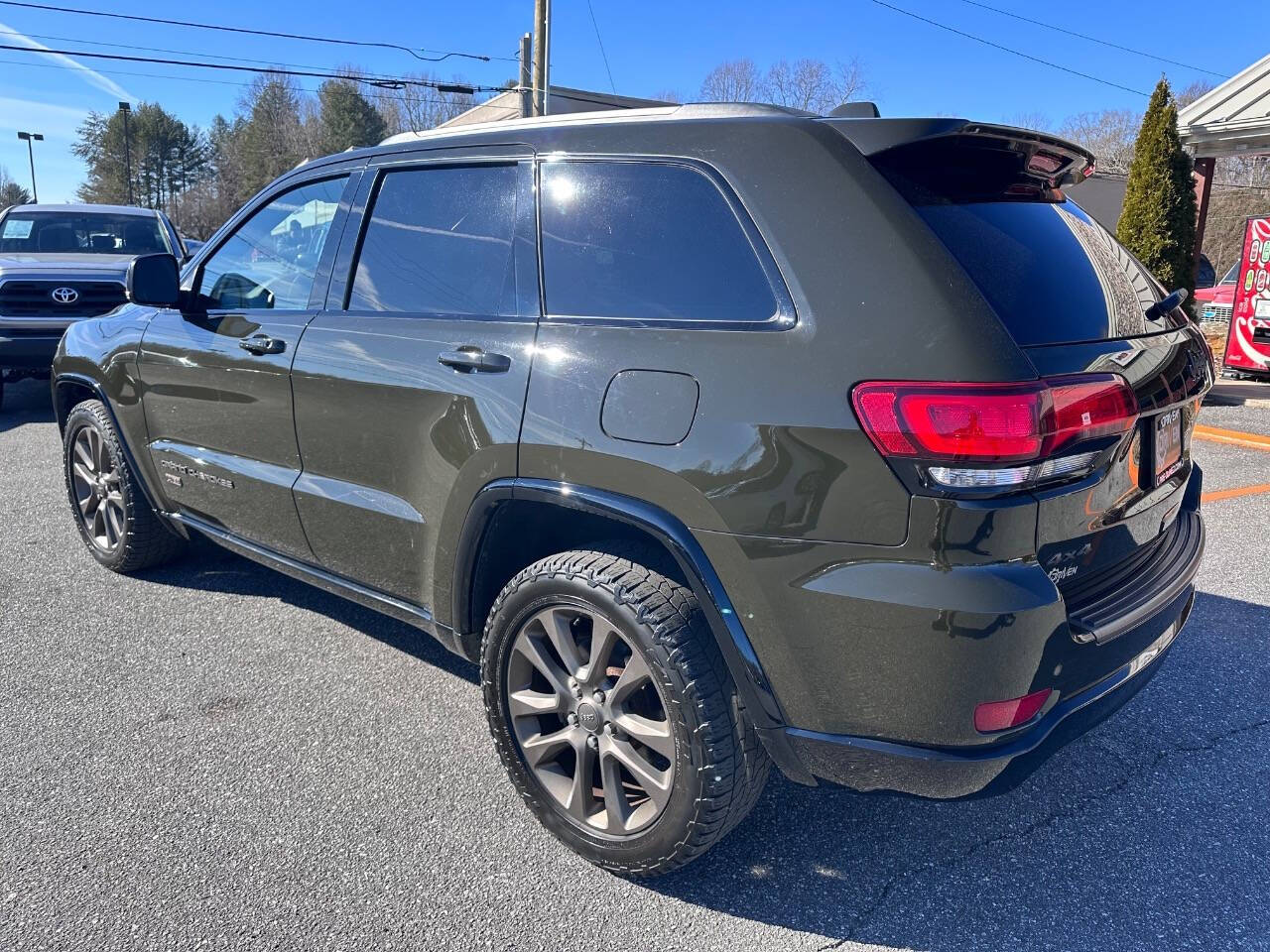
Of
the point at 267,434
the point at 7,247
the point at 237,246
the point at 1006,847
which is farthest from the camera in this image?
the point at 7,247

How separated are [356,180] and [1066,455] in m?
2.42

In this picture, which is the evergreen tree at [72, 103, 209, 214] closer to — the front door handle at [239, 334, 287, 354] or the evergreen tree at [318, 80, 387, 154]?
the evergreen tree at [318, 80, 387, 154]

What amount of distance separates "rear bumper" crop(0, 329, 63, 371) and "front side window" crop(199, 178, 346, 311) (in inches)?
217

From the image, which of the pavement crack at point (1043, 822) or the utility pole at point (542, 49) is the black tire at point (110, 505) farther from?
the utility pole at point (542, 49)

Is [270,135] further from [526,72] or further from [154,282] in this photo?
[154,282]

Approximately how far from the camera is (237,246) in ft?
12.2

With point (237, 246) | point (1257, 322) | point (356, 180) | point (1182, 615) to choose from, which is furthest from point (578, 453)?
point (1257, 322)

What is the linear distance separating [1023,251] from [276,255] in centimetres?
265

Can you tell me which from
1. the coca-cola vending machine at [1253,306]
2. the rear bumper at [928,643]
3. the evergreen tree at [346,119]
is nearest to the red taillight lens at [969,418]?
the rear bumper at [928,643]

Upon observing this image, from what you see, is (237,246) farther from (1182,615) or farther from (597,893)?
(1182,615)

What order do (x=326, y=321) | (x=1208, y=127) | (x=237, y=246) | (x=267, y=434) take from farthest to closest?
(x=1208, y=127), (x=237, y=246), (x=267, y=434), (x=326, y=321)

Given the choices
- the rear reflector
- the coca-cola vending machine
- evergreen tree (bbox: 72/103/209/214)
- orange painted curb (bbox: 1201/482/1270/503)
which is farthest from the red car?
evergreen tree (bbox: 72/103/209/214)

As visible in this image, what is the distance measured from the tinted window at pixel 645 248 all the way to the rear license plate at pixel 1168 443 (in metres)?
1.05

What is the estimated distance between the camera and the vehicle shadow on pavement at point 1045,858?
224 cm
